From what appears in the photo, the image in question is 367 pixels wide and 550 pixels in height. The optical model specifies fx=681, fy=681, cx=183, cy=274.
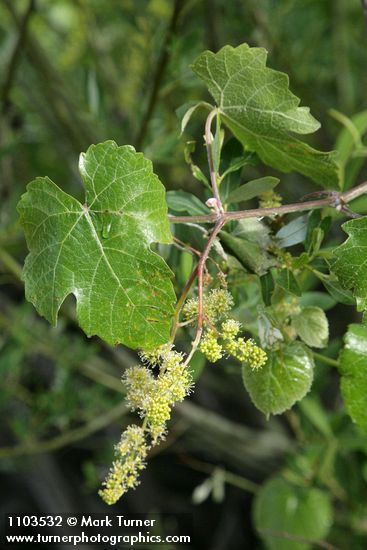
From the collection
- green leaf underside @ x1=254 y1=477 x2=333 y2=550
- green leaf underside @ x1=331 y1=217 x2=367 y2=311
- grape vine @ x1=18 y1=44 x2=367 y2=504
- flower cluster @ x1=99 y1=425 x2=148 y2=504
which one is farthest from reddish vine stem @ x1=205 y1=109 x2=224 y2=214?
green leaf underside @ x1=254 y1=477 x2=333 y2=550

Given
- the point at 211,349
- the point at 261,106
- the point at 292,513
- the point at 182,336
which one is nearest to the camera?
the point at 211,349

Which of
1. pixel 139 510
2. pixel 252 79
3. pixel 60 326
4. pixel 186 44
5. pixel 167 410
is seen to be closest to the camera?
pixel 167 410

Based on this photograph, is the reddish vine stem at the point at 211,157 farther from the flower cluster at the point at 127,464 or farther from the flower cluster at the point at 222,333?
the flower cluster at the point at 127,464

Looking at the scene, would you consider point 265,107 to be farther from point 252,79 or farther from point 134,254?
point 134,254

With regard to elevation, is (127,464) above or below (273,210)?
below

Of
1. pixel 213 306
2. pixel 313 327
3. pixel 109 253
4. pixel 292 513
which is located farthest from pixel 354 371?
pixel 292 513

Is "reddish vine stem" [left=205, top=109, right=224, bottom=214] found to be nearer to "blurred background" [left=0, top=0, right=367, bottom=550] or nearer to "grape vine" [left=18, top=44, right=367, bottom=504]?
"grape vine" [left=18, top=44, right=367, bottom=504]

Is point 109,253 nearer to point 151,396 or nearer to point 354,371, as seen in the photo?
point 151,396

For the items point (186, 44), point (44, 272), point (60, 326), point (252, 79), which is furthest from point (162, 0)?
point (44, 272)
